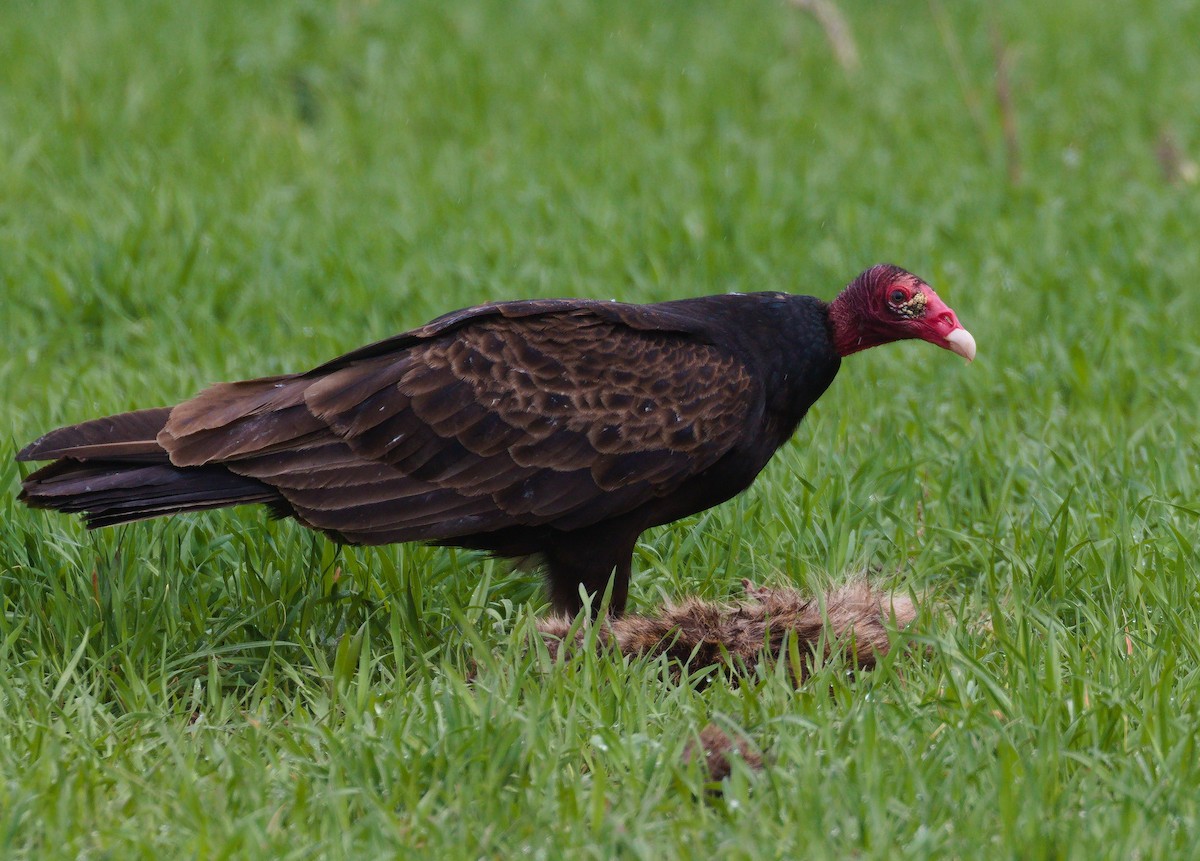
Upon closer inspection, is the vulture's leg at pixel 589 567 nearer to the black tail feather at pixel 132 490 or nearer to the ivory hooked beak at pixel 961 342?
the black tail feather at pixel 132 490

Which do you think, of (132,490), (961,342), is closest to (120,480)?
(132,490)

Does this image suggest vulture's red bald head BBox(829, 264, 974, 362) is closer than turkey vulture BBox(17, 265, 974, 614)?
No

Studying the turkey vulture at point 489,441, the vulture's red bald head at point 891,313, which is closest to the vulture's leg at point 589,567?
the turkey vulture at point 489,441

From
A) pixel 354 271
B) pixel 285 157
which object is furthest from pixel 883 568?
pixel 285 157

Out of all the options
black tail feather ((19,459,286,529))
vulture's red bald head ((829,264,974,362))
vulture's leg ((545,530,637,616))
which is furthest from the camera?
vulture's red bald head ((829,264,974,362))

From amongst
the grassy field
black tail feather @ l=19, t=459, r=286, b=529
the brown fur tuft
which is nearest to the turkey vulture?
black tail feather @ l=19, t=459, r=286, b=529

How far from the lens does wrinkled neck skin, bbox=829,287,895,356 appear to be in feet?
13.5

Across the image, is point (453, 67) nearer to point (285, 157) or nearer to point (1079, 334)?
point (285, 157)

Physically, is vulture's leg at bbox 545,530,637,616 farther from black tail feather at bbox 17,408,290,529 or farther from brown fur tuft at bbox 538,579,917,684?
black tail feather at bbox 17,408,290,529

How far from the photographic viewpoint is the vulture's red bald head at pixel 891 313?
4090 millimetres

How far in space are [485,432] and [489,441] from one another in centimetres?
2

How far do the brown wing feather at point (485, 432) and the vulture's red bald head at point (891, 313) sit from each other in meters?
0.39

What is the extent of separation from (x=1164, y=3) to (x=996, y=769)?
26.7ft

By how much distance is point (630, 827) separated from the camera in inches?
117
